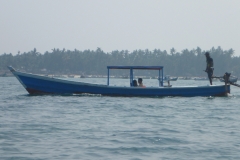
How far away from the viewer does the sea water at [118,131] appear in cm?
1409

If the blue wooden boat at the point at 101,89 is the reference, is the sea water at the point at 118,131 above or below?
below

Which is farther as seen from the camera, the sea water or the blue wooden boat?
the blue wooden boat

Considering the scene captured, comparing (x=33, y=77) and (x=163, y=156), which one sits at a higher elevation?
(x=33, y=77)

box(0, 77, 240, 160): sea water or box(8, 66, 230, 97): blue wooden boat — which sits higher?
box(8, 66, 230, 97): blue wooden boat

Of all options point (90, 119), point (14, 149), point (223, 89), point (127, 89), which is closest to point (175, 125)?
point (90, 119)

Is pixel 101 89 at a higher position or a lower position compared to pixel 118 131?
higher

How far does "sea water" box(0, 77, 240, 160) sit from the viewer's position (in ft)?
46.2

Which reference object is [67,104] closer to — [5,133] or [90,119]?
[90,119]

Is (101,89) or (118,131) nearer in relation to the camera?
(118,131)

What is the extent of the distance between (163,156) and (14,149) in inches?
159

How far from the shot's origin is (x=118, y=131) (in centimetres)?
1770

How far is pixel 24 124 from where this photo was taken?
19.3 metres

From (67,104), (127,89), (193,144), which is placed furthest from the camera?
(127,89)

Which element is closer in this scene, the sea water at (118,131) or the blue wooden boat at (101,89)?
the sea water at (118,131)
